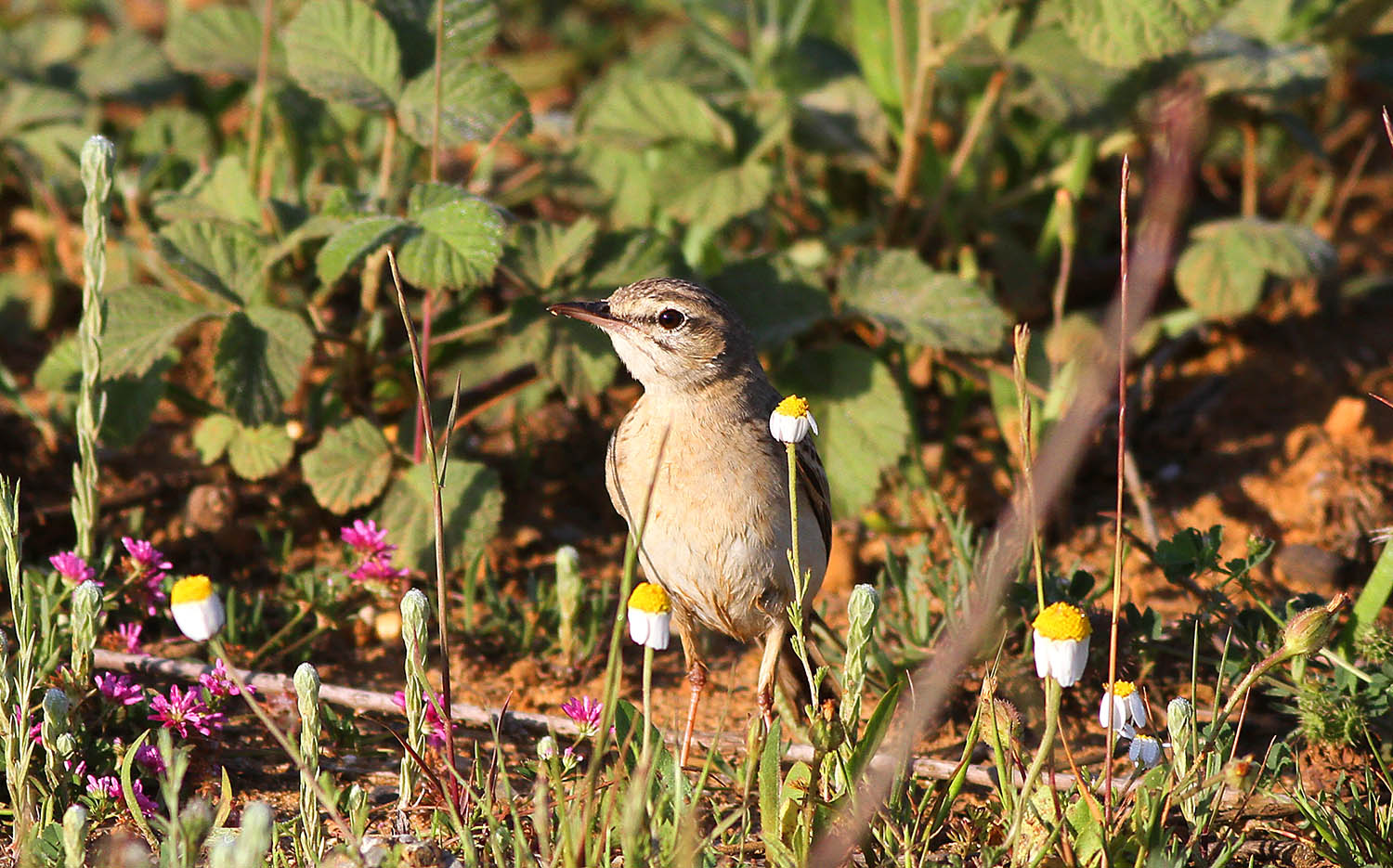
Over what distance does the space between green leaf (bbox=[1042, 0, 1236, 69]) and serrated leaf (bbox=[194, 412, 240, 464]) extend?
366cm

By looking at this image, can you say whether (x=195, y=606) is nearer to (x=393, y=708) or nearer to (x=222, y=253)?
(x=393, y=708)

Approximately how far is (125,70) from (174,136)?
1.25ft

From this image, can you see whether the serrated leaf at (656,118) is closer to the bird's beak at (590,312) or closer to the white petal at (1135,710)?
the bird's beak at (590,312)

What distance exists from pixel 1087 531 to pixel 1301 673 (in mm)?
1675

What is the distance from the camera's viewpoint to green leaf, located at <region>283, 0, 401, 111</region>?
16.9ft

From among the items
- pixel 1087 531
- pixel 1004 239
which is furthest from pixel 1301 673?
pixel 1004 239

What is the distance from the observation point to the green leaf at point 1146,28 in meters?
5.14

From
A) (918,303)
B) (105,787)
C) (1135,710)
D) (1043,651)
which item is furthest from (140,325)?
(1135,710)

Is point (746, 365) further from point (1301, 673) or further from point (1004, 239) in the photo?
point (1004, 239)

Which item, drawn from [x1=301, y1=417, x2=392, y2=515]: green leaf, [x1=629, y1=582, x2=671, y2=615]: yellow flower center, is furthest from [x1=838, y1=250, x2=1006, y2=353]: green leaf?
[x1=629, y1=582, x2=671, y2=615]: yellow flower center

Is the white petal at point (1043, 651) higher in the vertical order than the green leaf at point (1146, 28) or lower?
lower

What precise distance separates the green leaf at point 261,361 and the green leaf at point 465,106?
875 mm

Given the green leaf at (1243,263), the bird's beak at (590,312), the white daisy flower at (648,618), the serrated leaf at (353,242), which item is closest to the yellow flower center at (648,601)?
the white daisy flower at (648,618)

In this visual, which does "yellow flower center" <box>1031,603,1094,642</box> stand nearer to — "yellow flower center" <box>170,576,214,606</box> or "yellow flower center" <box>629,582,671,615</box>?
"yellow flower center" <box>629,582,671,615</box>
